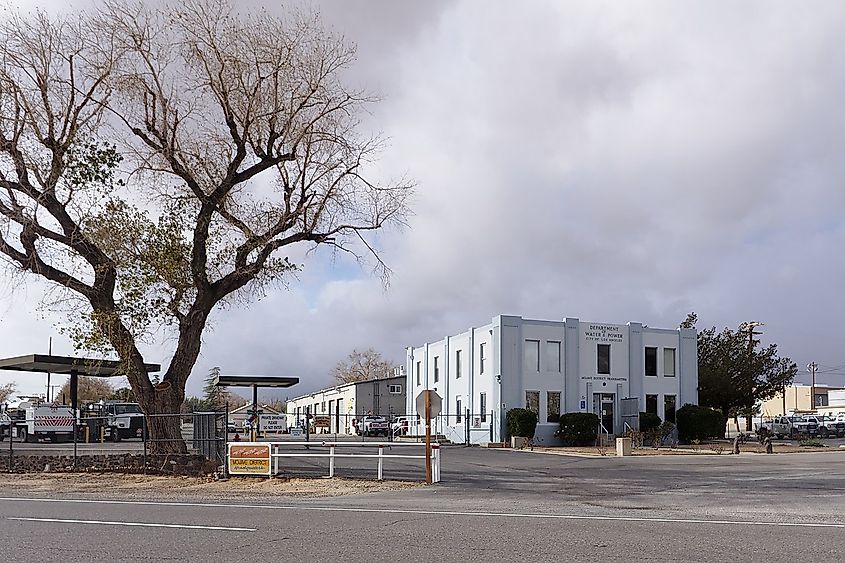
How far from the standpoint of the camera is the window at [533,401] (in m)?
49.0

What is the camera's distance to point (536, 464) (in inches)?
1256

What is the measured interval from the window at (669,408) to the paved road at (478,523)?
27.1 meters

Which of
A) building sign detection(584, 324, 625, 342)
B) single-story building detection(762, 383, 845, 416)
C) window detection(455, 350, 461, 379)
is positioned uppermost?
building sign detection(584, 324, 625, 342)

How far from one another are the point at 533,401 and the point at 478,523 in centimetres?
3571

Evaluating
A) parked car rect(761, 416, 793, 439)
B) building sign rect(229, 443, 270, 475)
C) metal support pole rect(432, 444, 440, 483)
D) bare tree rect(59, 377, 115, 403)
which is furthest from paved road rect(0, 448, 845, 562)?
bare tree rect(59, 377, 115, 403)

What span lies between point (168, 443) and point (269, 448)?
14.8 ft

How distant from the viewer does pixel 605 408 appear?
50.7 m

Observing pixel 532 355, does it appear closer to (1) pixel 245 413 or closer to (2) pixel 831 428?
(2) pixel 831 428

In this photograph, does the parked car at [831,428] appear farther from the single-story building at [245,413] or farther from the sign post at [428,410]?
the sign post at [428,410]

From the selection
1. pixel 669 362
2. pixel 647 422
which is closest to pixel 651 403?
pixel 669 362

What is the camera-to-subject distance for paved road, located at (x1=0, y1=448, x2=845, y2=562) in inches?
427

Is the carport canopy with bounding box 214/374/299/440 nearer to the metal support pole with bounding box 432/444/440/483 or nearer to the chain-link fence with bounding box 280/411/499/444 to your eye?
the chain-link fence with bounding box 280/411/499/444

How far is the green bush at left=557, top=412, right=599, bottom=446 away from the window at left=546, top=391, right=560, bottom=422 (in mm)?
1362

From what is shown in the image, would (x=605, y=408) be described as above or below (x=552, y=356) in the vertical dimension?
below
